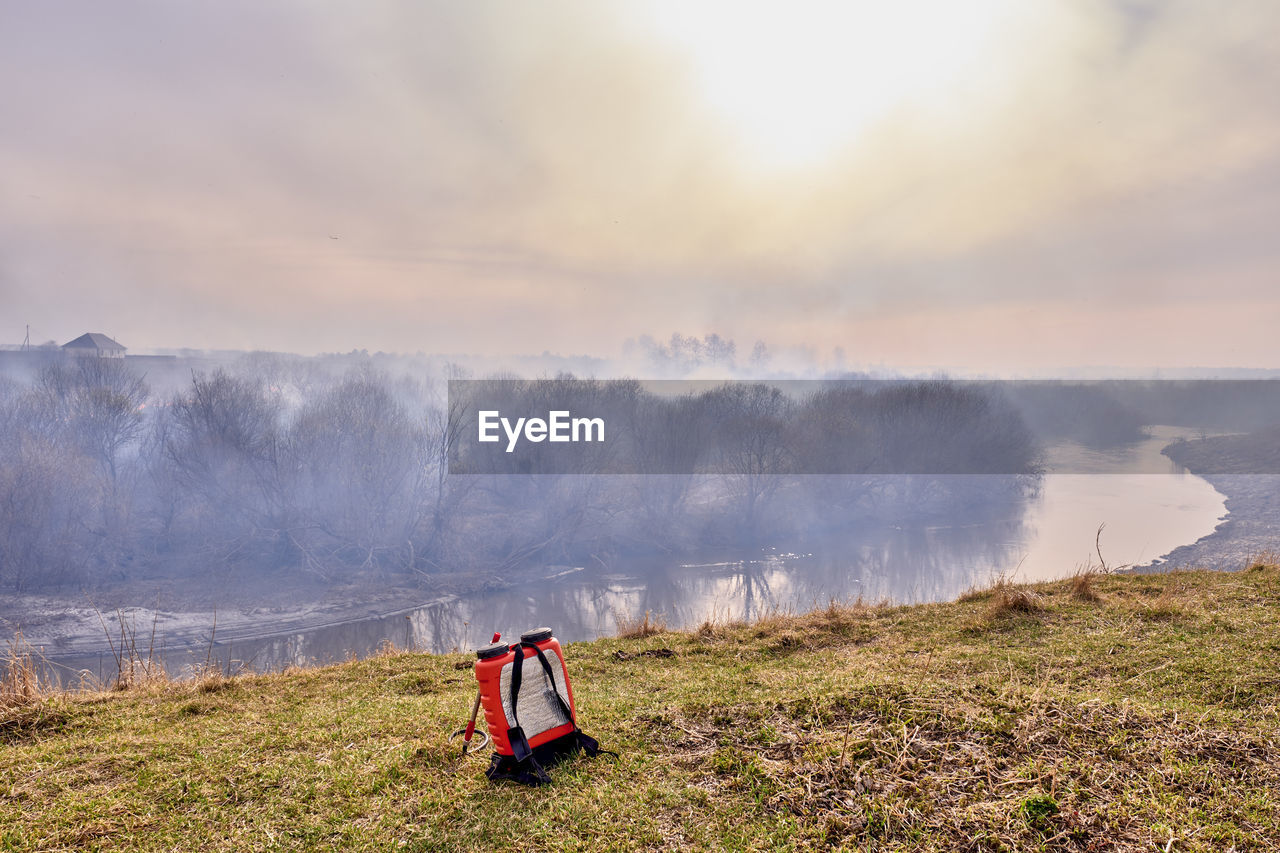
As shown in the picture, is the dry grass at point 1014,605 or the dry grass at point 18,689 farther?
the dry grass at point 1014,605

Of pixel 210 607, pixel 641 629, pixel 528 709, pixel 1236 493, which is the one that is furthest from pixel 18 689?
pixel 1236 493

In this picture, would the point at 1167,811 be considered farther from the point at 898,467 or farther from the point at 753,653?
the point at 898,467

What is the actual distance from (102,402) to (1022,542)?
59.1m

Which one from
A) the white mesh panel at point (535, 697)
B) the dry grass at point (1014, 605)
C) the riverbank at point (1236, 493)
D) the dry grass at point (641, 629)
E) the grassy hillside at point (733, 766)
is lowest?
the riverbank at point (1236, 493)

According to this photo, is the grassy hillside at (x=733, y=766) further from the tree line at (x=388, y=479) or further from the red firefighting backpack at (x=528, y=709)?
the tree line at (x=388, y=479)

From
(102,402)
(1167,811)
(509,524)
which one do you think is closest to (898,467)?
(509,524)

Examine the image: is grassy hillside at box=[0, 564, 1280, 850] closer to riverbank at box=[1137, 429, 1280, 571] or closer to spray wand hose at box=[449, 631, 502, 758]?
spray wand hose at box=[449, 631, 502, 758]

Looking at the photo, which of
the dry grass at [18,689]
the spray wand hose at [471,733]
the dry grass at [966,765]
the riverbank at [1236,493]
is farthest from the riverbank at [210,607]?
the riverbank at [1236,493]

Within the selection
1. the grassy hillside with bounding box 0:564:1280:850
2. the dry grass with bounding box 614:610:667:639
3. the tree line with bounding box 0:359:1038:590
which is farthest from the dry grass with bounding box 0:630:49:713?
A: the tree line with bounding box 0:359:1038:590

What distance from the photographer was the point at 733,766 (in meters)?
4.17

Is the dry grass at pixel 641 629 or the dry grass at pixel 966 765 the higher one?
the dry grass at pixel 966 765

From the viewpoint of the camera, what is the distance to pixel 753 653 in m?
8.34

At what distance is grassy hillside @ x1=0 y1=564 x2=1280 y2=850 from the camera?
350 centimetres

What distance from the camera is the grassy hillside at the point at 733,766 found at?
138 inches
